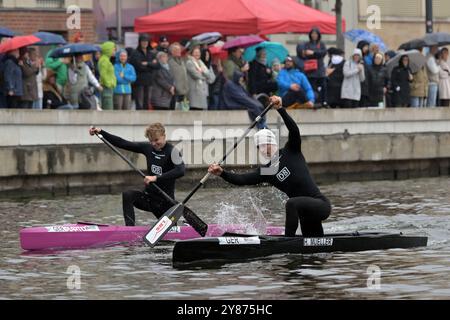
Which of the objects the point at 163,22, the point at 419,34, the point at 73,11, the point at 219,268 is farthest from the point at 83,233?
the point at 419,34

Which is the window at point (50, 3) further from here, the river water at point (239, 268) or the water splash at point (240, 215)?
the river water at point (239, 268)

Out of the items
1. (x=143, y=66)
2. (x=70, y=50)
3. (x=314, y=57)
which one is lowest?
(x=143, y=66)

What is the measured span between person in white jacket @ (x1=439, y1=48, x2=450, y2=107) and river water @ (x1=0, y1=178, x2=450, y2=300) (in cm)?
828

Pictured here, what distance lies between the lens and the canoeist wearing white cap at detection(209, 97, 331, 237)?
18688 millimetres

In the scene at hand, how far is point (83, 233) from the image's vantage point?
20.1 metres

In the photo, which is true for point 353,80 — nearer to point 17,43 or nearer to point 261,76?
point 261,76

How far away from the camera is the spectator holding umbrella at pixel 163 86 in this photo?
28859 mm

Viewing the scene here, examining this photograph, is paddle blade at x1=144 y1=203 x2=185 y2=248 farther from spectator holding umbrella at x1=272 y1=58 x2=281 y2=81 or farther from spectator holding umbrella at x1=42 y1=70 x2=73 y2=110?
spectator holding umbrella at x1=272 y1=58 x2=281 y2=81

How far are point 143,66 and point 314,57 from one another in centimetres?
417

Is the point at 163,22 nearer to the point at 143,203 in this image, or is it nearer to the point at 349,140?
the point at 349,140

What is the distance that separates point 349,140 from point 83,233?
12.2 m

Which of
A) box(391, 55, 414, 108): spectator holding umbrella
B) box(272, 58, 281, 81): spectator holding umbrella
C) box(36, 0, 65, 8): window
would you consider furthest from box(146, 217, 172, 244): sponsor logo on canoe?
box(36, 0, 65, 8): window

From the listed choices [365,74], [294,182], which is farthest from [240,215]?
[365,74]

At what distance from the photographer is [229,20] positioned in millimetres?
32375
